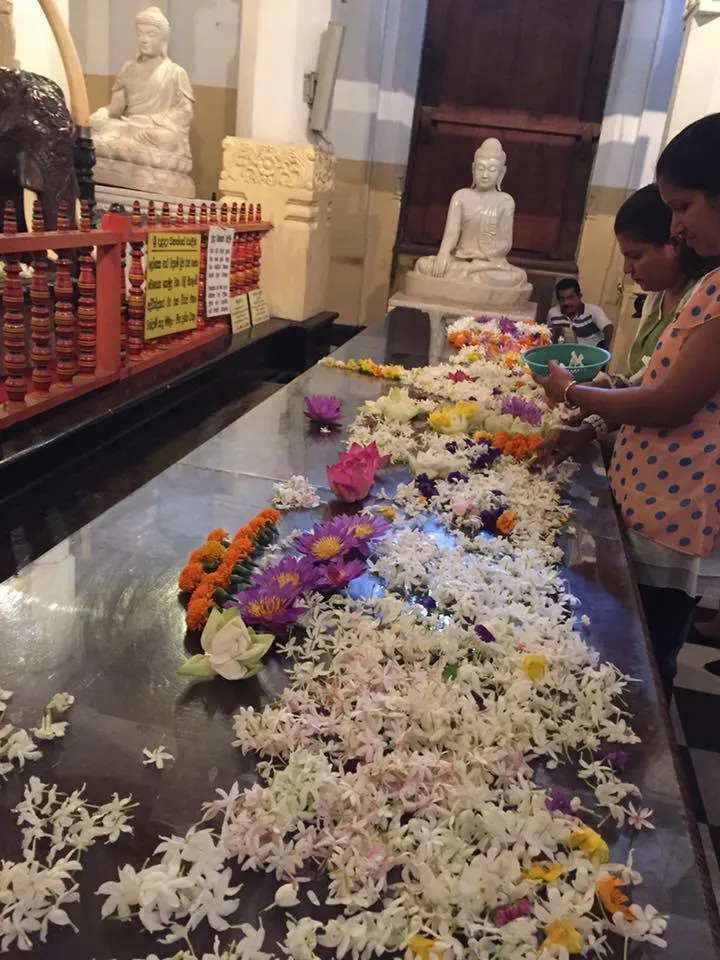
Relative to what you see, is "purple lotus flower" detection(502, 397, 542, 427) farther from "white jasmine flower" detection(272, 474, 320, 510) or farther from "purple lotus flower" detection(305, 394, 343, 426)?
"white jasmine flower" detection(272, 474, 320, 510)

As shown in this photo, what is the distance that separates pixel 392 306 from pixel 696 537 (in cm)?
462

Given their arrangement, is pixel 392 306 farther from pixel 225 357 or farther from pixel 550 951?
pixel 550 951

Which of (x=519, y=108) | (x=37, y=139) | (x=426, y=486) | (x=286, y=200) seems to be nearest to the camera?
(x=426, y=486)

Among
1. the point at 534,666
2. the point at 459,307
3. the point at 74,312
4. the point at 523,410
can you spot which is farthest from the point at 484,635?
the point at 459,307

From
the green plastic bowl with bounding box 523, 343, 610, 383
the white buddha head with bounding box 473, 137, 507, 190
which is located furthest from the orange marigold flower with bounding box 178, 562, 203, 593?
the white buddha head with bounding box 473, 137, 507, 190

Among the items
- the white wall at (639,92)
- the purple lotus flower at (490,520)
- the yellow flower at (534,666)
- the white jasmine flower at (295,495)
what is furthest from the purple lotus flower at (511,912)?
the white wall at (639,92)

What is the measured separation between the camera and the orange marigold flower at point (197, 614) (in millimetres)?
1312

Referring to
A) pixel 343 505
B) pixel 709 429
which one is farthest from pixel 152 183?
pixel 709 429

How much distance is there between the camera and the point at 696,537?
1.74 m

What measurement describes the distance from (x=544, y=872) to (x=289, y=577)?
0.69m

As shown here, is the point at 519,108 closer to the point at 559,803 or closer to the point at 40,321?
the point at 40,321

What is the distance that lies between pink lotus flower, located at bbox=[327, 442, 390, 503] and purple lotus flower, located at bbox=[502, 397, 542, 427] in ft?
2.32

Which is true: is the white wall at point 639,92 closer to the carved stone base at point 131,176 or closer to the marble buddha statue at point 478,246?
the marble buddha statue at point 478,246

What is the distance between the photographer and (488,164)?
6.38 m
